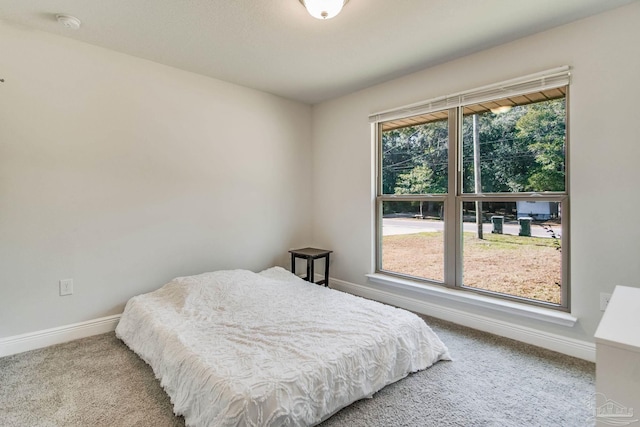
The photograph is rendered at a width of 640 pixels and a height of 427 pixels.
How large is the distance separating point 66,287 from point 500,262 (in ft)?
11.6

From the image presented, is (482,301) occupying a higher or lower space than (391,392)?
higher

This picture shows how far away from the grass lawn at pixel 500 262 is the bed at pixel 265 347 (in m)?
0.92

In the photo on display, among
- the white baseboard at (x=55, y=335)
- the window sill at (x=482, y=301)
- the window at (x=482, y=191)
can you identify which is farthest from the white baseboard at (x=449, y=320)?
the window at (x=482, y=191)

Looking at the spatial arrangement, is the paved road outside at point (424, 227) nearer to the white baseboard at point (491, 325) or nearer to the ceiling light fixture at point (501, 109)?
the white baseboard at point (491, 325)

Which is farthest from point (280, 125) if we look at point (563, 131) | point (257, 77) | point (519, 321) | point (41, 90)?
point (519, 321)

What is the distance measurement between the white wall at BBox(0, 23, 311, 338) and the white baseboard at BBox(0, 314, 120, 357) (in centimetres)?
5

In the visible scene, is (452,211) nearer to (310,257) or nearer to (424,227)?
(424,227)

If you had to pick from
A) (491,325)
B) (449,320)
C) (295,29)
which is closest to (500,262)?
(491,325)

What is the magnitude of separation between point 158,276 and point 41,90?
1.68 m

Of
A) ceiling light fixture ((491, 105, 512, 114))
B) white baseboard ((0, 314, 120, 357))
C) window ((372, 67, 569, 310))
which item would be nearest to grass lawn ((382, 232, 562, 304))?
window ((372, 67, 569, 310))

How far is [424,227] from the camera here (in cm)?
316

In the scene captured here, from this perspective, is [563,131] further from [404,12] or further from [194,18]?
[194,18]

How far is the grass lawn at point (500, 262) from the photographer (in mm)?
2412

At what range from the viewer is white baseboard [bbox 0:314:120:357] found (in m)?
2.19
